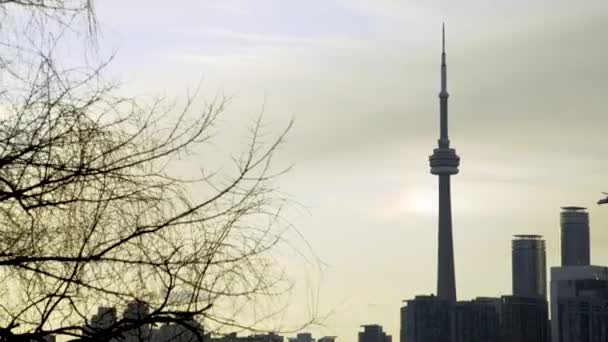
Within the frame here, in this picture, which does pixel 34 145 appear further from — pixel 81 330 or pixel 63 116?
pixel 81 330

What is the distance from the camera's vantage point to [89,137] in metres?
11.0

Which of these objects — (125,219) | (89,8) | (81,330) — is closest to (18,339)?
(81,330)

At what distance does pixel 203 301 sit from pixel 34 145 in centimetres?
137

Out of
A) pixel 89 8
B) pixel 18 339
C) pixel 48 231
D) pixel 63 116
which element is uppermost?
pixel 89 8

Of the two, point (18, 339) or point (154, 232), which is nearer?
point (18, 339)

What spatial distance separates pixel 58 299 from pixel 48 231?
1.45 ft

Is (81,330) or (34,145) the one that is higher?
(34,145)

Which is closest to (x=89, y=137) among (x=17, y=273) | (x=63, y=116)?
(x=63, y=116)

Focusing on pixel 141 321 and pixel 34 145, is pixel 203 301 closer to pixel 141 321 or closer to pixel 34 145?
pixel 141 321

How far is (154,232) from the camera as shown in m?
10.9

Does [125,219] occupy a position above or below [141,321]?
above

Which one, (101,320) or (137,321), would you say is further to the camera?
(101,320)

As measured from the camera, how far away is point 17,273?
1070 cm

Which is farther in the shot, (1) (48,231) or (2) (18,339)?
(1) (48,231)
